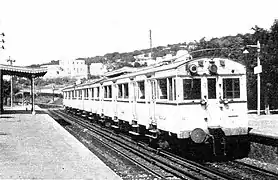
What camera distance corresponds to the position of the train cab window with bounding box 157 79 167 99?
1225cm

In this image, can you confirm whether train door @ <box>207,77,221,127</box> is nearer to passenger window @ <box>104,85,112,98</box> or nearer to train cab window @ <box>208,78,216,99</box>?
train cab window @ <box>208,78,216,99</box>

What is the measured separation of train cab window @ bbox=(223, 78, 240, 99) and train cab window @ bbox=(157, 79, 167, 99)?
1759 mm

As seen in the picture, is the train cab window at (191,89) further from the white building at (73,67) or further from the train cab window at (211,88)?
the white building at (73,67)

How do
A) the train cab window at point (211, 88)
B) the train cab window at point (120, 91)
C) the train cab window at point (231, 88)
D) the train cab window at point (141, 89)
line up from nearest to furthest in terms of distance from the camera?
the train cab window at point (211, 88) < the train cab window at point (231, 88) < the train cab window at point (141, 89) < the train cab window at point (120, 91)

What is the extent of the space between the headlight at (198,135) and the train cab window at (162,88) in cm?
176

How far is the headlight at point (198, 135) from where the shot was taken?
11.0 m

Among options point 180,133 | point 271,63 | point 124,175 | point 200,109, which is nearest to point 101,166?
point 124,175

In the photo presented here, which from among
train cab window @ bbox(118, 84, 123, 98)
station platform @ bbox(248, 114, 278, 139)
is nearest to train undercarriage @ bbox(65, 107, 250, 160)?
station platform @ bbox(248, 114, 278, 139)

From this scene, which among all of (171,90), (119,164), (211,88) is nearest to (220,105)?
(211,88)

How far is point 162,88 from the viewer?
40.9 feet

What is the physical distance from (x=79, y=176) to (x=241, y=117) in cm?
522

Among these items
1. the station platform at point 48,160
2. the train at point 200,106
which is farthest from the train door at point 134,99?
the station platform at point 48,160

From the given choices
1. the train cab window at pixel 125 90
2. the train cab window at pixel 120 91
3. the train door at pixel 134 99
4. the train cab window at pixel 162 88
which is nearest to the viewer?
the train cab window at pixel 162 88

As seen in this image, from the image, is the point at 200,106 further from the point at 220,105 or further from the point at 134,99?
the point at 134,99
